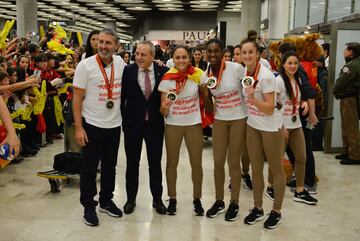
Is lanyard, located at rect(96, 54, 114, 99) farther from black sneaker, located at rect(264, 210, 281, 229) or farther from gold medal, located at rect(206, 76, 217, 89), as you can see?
black sneaker, located at rect(264, 210, 281, 229)

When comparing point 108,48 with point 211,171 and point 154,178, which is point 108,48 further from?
point 211,171

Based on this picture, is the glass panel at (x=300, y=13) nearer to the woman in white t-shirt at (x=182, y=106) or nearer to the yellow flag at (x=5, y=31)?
the yellow flag at (x=5, y=31)

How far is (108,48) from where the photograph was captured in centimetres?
336

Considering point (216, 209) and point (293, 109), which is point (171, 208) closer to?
point (216, 209)

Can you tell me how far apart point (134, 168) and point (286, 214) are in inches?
55.0

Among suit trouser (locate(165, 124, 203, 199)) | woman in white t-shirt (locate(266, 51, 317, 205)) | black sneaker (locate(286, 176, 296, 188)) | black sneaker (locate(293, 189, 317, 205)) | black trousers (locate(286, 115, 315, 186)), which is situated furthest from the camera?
black sneaker (locate(286, 176, 296, 188))

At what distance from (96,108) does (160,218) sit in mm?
1081

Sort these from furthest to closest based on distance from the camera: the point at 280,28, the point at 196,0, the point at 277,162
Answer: the point at 196,0 < the point at 280,28 < the point at 277,162

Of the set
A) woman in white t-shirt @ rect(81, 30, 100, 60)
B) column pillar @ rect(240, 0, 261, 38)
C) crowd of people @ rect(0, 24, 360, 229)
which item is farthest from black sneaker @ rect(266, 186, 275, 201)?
column pillar @ rect(240, 0, 261, 38)

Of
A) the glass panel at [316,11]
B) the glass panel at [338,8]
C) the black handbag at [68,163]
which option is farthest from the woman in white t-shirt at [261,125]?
the glass panel at [316,11]

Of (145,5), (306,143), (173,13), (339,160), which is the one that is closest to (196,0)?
(145,5)

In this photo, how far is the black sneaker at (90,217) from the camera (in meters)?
3.46

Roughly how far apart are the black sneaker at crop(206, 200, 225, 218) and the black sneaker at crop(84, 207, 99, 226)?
0.94 metres

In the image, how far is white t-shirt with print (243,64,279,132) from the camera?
317cm
